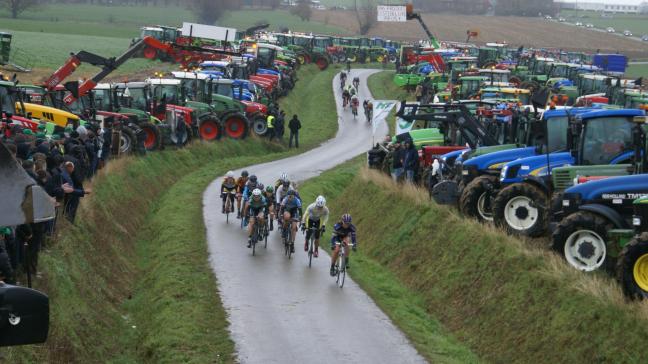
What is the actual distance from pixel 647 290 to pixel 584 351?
1.28 metres

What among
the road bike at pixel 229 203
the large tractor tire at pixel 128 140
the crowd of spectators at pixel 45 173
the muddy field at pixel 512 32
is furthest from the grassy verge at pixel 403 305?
the muddy field at pixel 512 32

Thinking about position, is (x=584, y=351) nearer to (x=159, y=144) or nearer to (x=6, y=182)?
(x=6, y=182)

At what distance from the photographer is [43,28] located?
10256cm

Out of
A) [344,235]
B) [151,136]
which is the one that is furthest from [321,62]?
[344,235]

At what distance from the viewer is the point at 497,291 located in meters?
19.4

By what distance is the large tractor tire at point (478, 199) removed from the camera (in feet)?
75.4

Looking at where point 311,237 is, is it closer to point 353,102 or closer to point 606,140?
point 606,140

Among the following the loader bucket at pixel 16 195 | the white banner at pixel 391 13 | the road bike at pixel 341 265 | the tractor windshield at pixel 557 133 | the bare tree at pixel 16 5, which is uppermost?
the white banner at pixel 391 13

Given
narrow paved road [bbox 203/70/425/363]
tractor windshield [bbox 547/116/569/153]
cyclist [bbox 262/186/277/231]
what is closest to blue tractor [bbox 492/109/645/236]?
tractor windshield [bbox 547/116/569/153]

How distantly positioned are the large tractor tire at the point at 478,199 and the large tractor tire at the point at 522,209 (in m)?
1.75

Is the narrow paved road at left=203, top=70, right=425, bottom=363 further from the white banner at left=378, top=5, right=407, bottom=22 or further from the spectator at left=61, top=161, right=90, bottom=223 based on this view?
the white banner at left=378, top=5, right=407, bottom=22

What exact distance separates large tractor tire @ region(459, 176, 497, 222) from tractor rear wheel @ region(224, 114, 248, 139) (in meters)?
23.3

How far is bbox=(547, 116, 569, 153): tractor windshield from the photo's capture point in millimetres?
21547

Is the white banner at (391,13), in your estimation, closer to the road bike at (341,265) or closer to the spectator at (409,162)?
the spectator at (409,162)
